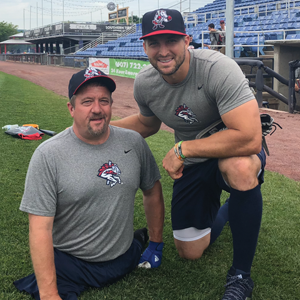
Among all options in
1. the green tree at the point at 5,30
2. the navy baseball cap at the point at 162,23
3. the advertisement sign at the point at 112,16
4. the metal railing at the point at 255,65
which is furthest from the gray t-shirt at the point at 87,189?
the green tree at the point at 5,30

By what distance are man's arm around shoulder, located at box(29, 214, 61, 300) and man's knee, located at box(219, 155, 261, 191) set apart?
1086 millimetres

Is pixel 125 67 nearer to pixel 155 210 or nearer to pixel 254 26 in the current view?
pixel 254 26

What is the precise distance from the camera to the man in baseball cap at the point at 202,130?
87.3 inches

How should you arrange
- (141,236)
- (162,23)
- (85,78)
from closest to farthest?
(85,78), (162,23), (141,236)

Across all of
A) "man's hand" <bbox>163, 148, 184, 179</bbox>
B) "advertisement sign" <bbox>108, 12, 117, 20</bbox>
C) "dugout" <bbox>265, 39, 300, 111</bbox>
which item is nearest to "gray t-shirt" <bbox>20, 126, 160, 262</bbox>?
"man's hand" <bbox>163, 148, 184, 179</bbox>

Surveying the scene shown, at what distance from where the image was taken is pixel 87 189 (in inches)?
86.0

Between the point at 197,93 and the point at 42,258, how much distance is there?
1353 millimetres

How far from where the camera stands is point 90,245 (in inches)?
91.2

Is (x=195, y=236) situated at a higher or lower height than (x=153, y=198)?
lower

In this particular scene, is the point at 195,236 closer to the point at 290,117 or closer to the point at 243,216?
the point at 243,216

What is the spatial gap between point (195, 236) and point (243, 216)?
27.2 inches

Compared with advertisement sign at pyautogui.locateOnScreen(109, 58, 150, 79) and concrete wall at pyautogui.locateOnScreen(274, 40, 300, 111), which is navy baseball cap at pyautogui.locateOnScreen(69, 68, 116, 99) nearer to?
concrete wall at pyautogui.locateOnScreen(274, 40, 300, 111)

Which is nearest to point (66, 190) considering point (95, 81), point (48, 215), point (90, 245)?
point (48, 215)

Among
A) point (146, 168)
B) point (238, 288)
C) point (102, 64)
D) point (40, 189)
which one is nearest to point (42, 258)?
point (40, 189)
